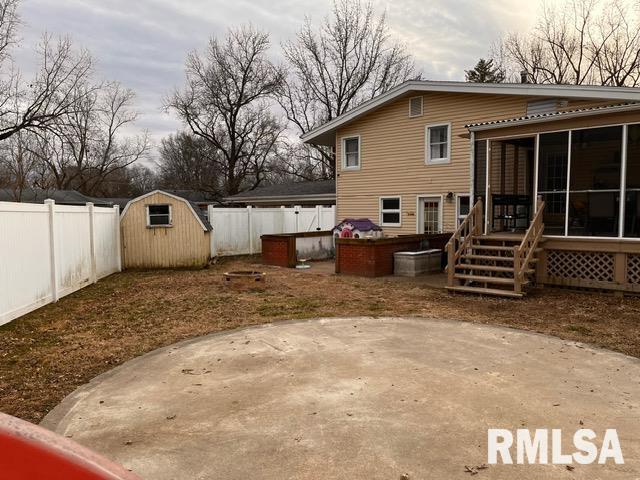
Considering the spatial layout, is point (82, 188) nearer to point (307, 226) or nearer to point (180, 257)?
point (307, 226)

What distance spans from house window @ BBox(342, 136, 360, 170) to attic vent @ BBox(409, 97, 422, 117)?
7.79ft

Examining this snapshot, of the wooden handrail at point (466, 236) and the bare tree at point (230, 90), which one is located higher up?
the bare tree at point (230, 90)

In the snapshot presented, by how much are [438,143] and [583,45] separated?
19.0m

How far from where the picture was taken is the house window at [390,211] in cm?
1559

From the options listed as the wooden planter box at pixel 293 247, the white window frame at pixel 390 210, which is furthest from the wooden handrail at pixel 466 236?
the wooden planter box at pixel 293 247

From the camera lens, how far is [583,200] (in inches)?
374

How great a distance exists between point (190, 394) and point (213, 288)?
601cm

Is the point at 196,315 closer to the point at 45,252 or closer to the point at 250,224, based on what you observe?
the point at 45,252

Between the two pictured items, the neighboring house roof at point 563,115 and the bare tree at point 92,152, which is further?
the bare tree at point 92,152

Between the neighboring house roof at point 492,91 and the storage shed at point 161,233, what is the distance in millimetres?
6503

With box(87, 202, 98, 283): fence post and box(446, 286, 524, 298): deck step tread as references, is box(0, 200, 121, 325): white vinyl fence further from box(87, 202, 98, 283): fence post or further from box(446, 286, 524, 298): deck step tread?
box(446, 286, 524, 298): deck step tread

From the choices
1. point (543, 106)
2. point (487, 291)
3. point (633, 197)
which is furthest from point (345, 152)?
point (633, 197)

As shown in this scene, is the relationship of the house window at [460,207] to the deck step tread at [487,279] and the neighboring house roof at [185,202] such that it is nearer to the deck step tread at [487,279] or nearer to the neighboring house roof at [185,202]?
the deck step tread at [487,279]

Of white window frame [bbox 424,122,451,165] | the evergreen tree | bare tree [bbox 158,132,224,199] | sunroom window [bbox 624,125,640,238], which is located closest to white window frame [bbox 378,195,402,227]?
white window frame [bbox 424,122,451,165]
